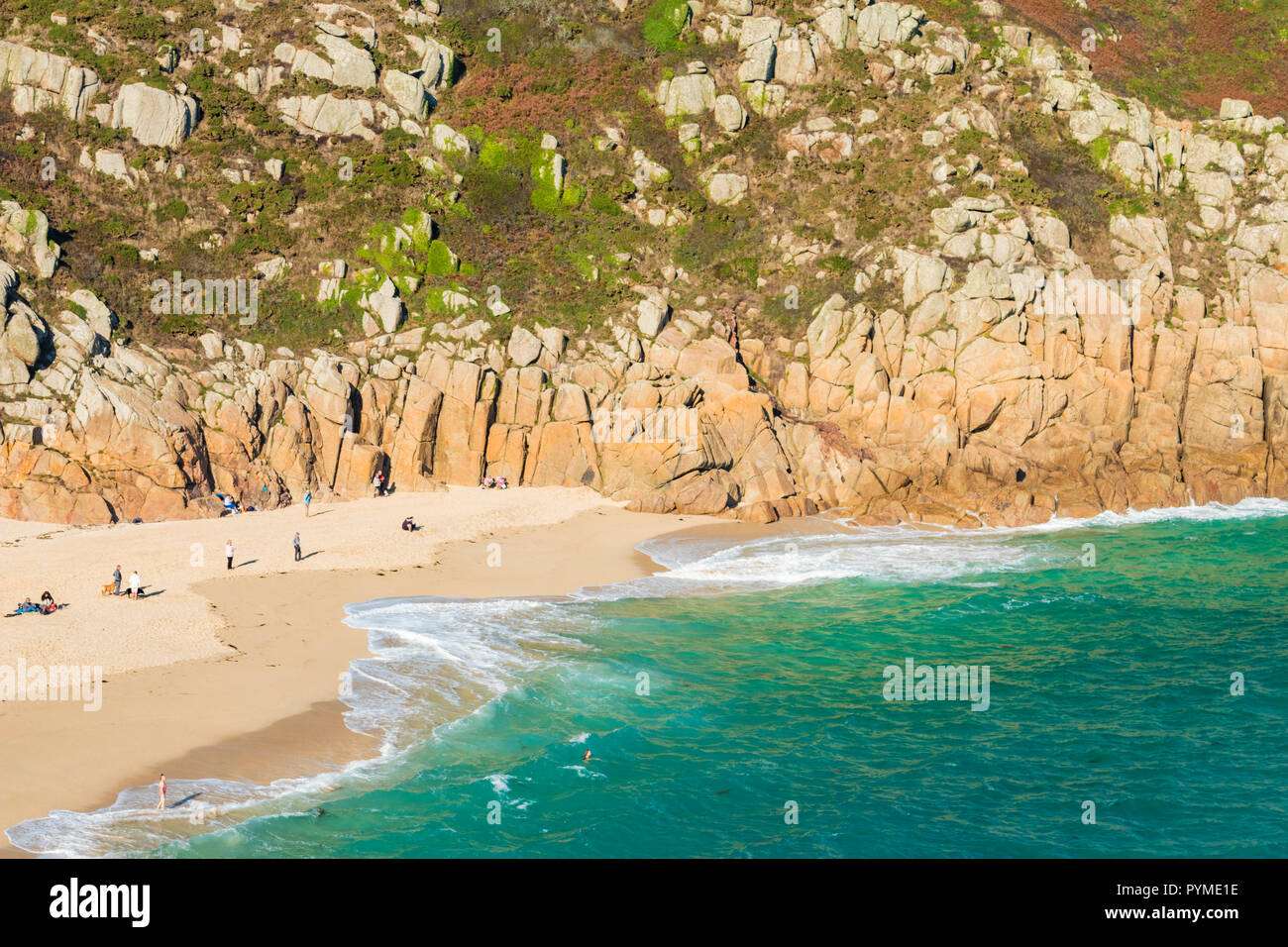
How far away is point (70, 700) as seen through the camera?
19719mm

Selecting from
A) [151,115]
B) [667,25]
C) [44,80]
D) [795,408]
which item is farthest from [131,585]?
[667,25]

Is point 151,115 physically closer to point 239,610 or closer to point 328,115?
point 328,115

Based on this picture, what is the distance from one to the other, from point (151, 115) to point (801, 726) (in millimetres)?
48128

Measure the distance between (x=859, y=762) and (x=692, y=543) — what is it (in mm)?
18428

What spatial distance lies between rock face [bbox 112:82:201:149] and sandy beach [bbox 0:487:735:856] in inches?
975

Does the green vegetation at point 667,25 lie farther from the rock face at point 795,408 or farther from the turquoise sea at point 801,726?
the turquoise sea at point 801,726

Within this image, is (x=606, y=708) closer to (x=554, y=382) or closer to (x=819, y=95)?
(x=554, y=382)

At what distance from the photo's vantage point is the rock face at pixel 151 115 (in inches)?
1935

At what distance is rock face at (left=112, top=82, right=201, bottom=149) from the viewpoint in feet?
161

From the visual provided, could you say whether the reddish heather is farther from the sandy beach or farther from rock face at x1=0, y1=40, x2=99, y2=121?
rock face at x1=0, y1=40, x2=99, y2=121
